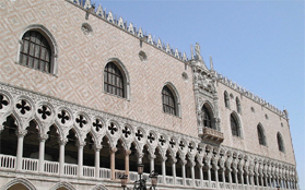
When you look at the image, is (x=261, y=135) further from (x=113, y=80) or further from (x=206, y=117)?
(x=113, y=80)

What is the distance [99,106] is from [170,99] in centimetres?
547

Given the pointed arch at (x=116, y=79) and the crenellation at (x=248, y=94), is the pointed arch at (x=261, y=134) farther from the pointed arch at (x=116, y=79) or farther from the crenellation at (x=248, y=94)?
the pointed arch at (x=116, y=79)

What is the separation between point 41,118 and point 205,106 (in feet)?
38.3

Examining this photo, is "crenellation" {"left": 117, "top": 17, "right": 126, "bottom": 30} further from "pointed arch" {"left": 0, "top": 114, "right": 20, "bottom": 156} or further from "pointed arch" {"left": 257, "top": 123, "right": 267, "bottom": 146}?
"pointed arch" {"left": 257, "top": 123, "right": 267, "bottom": 146}

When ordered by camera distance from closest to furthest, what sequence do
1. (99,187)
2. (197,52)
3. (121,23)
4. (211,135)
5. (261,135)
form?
1. (99,187)
2. (121,23)
3. (211,135)
4. (197,52)
5. (261,135)

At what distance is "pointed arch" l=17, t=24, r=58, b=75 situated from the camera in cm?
1236

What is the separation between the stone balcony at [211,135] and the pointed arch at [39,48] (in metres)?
9.62

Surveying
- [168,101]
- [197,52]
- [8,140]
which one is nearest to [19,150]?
[8,140]

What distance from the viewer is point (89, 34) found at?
14859 millimetres

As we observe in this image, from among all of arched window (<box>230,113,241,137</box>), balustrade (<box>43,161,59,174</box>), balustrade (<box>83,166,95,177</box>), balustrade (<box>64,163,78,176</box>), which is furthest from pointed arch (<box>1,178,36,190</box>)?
arched window (<box>230,113,241,137</box>)

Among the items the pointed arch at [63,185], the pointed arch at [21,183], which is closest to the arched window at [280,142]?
the pointed arch at [63,185]

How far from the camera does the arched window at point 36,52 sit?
12.4 m

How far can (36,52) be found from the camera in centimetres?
1282

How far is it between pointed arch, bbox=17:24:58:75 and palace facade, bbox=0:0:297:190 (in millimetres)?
38
